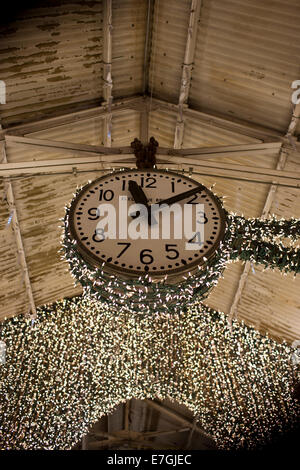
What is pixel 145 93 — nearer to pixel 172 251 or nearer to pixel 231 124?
pixel 231 124

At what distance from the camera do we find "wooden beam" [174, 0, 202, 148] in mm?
4840

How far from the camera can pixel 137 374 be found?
854 cm

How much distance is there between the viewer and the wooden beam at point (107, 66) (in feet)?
15.8

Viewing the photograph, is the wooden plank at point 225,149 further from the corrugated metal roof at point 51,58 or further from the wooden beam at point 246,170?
the corrugated metal roof at point 51,58

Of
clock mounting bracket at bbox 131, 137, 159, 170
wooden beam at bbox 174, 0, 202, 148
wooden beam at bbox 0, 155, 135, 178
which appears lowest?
clock mounting bracket at bbox 131, 137, 159, 170

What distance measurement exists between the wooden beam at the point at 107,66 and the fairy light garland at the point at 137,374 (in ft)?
11.7

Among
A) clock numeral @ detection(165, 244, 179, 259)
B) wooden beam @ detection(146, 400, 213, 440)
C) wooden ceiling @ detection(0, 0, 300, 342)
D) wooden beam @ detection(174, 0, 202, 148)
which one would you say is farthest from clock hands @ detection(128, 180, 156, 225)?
wooden beam @ detection(146, 400, 213, 440)

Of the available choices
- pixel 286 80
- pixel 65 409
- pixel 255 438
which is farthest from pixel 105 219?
pixel 255 438

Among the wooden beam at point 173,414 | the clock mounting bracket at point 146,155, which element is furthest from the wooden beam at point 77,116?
the wooden beam at point 173,414

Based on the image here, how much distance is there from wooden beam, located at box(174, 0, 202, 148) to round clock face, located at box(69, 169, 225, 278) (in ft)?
8.92

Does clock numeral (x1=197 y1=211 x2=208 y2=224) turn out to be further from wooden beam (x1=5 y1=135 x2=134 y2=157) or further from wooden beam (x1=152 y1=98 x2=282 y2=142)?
wooden beam (x1=152 y1=98 x2=282 y2=142)

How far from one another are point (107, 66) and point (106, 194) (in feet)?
10.5

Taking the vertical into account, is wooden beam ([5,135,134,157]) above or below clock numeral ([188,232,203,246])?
above

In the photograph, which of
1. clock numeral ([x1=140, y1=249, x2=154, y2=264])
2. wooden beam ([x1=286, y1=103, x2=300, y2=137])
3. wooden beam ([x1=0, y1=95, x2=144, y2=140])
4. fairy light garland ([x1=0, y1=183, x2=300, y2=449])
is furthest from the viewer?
fairy light garland ([x1=0, y1=183, x2=300, y2=449])
